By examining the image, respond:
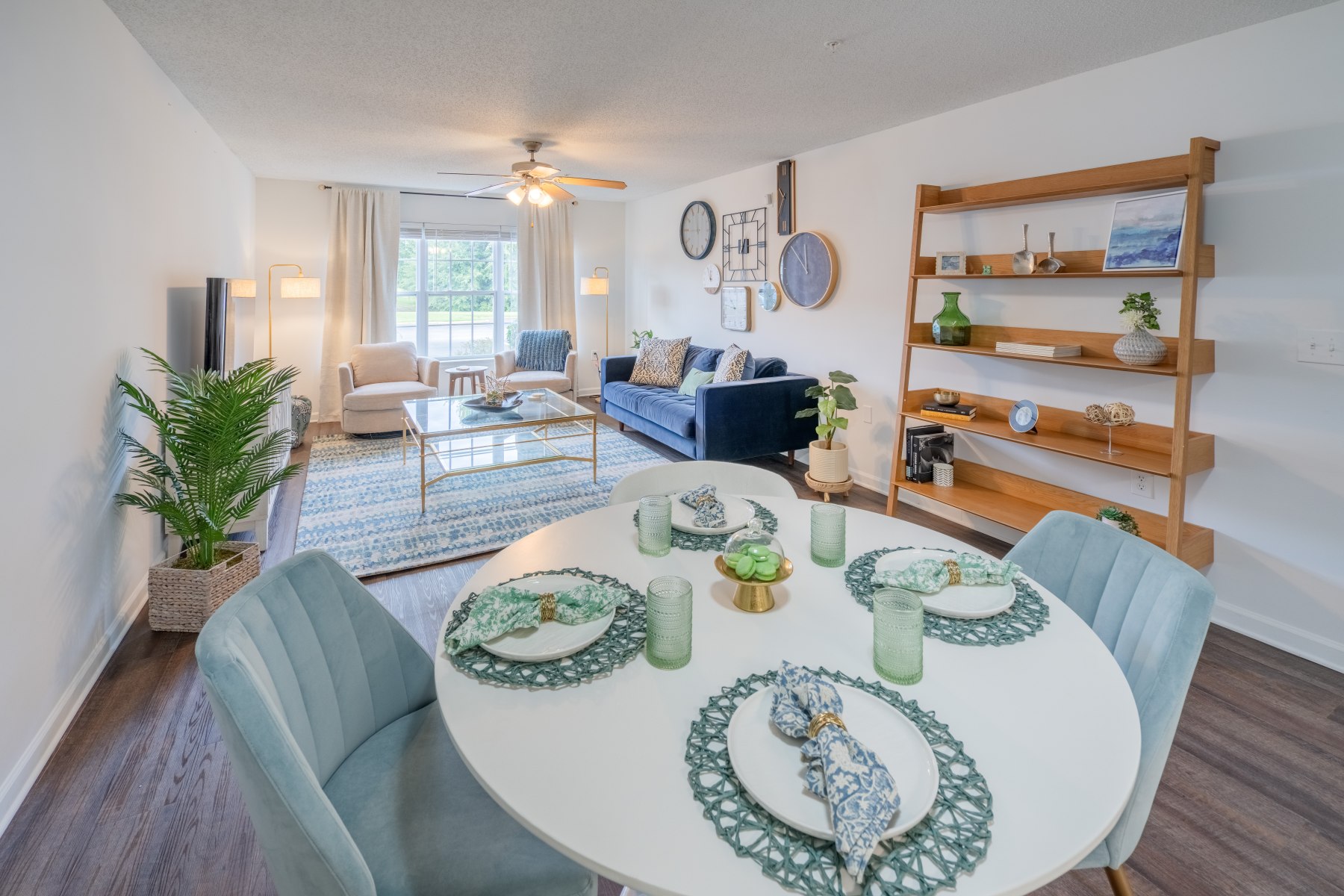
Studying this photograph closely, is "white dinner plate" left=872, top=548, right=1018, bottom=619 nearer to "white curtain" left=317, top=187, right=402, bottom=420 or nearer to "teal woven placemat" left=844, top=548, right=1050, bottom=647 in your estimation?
Answer: "teal woven placemat" left=844, top=548, right=1050, bottom=647

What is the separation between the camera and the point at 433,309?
6.98 meters

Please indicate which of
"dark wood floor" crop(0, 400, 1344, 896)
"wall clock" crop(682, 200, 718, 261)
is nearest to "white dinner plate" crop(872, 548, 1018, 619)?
"dark wood floor" crop(0, 400, 1344, 896)

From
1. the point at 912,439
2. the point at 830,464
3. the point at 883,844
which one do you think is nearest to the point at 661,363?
the point at 830,464

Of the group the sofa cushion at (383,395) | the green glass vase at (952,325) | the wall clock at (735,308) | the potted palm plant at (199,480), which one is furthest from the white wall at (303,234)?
the green glass vase at (952,325)

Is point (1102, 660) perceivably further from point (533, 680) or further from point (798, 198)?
point (798, 198)

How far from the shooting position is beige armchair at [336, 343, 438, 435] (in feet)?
18.3

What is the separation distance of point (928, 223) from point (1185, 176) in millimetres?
1468

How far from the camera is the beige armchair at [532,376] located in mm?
6227

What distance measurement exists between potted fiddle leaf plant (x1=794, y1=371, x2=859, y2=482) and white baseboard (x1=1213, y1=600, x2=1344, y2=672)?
6.27 ft

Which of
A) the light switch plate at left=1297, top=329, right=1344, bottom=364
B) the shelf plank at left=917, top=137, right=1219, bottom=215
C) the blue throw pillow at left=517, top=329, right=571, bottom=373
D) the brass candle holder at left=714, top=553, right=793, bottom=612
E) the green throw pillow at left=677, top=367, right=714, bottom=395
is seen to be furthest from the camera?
the blue throw pillow at left=517, top=329, right=571, bottom=373

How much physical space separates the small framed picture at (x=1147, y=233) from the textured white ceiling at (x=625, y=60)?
50cm

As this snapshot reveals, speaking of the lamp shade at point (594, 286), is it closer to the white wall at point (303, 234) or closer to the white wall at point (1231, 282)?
the white wall at point (303, 234)

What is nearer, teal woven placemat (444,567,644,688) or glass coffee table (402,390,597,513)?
teal woven placemat (444,567,644,688)

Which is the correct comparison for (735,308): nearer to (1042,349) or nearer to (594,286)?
(594,286)
